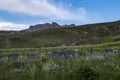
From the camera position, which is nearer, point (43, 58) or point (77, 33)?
point (43, 58)

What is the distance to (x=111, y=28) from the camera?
430 ft

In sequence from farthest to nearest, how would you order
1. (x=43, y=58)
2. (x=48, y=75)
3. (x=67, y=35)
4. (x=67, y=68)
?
(x=67, y=35), (x=43, y=58), (x=67, y=68), (x=48, y=75)

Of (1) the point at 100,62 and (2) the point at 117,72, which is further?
(1) the point at 100,62

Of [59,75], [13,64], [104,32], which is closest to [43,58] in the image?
[13,64]

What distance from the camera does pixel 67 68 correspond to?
1120cm

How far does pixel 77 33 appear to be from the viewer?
399 ft

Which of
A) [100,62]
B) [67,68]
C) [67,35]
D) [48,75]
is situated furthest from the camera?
[67,35]

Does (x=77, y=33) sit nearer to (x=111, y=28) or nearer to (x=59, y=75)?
(x=111, y=28)

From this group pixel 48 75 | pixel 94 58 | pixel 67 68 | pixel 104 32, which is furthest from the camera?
pixel 104 32

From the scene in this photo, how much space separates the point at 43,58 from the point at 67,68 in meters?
3.27

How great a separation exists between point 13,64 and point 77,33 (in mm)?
109112

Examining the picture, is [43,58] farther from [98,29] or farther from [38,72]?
[98,29]

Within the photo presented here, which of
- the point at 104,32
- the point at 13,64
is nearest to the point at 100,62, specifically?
the point at 13,64

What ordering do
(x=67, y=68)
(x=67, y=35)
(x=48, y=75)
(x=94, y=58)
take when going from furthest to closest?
1. (x=67, y=35)
2. (x=94, y=58)
3. (x=67, y=68)
4. (x=48, y=75)
